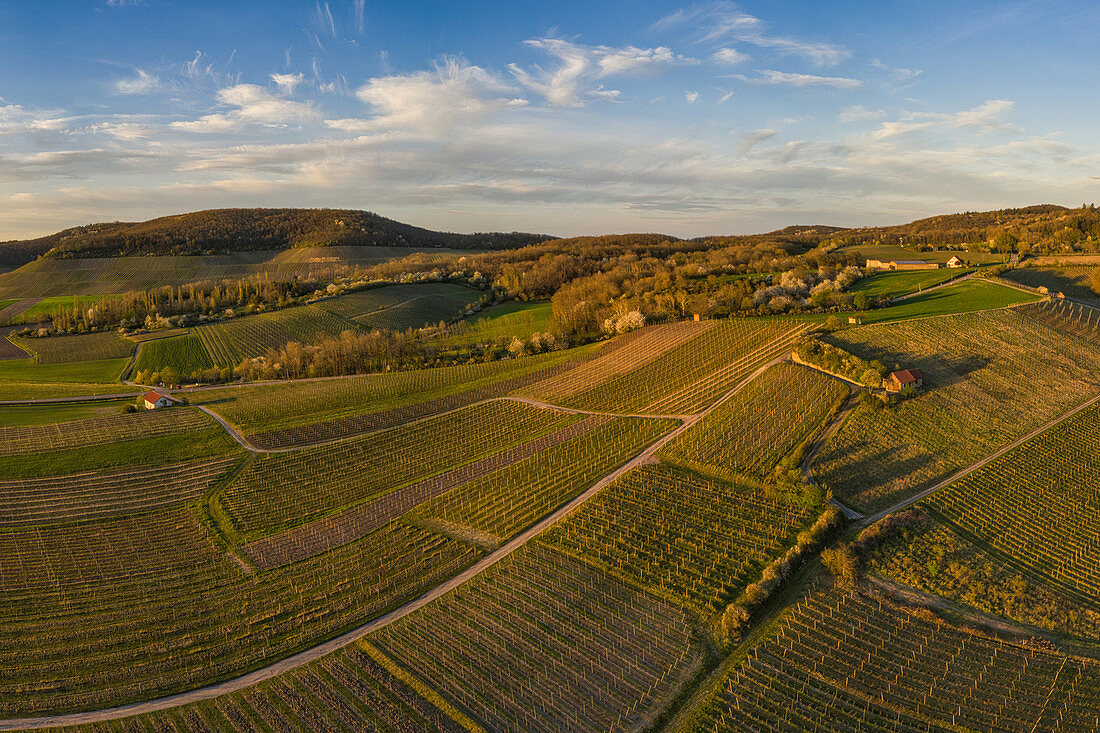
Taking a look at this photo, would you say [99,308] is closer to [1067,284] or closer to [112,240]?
[112,240]

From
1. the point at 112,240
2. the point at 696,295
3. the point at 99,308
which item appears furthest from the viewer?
the point at 112,240

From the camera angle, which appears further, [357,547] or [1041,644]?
[357,547]

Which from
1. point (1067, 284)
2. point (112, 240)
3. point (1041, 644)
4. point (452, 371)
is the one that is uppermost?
point (112, 240)

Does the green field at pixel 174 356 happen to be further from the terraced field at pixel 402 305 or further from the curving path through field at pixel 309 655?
the curving path through field at pixel 309 655

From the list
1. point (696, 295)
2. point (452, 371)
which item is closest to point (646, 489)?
point (452, 371)

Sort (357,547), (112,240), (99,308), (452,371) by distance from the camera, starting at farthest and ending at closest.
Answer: (112,240)
(99,308)
(452,371)
(357,547)

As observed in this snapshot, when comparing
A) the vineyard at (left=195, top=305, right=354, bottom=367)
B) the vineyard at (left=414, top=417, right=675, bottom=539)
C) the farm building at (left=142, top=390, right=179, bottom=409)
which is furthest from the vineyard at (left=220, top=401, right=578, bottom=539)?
the vineyard at (left=195, top=305, right=354, bottom=367)

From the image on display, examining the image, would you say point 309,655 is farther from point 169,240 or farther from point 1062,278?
point 169,240
